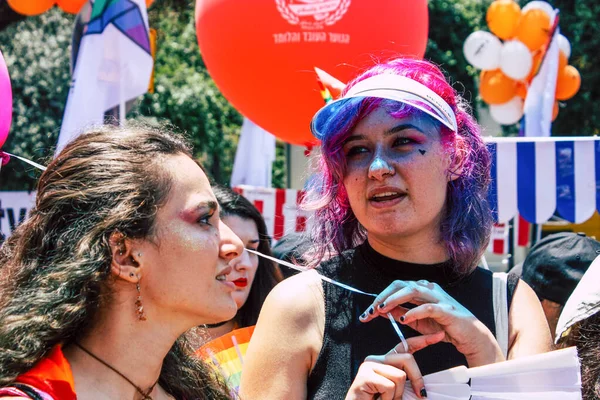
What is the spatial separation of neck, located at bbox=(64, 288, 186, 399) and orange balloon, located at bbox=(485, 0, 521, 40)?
697cm

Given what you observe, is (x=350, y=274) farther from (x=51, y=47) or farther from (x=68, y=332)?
(x=51, y=47)

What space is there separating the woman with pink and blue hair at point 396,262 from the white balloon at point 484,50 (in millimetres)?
6077

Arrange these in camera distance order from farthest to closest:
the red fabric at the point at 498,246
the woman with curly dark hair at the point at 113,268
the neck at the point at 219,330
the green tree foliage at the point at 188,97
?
1. the green tree foliage at the point at 188,97
2. the red fabric at the point at 498,246
3. the neck at the point at 219,330
4. the woman with curly dark hair at the point at 113,268

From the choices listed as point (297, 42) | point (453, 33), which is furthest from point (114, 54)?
point (453, 33)

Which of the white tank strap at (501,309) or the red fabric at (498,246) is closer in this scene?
the white tank strap at (501,309)

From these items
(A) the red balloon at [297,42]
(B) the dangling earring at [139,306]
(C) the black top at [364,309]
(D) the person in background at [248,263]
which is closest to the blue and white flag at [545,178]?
(A) the red balloon at [297,42]

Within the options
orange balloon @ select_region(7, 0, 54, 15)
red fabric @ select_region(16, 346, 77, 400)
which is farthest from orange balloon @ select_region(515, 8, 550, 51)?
red fabric @ select_region(16, 346, 77, 400)

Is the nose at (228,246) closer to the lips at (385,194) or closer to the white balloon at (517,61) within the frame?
the lips at (385,194)

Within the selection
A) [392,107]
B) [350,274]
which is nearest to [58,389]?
[350,274]

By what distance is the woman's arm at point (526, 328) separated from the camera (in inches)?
74.0

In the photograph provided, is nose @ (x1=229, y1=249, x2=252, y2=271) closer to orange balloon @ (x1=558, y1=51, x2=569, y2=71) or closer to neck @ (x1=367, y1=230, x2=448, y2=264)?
neck @ (x1=367, y1=230, x2=448, y2=264)

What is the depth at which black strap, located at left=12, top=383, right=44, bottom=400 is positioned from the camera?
4.76 ft

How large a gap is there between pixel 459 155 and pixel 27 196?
6620 mm

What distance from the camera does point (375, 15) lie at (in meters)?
3.98
